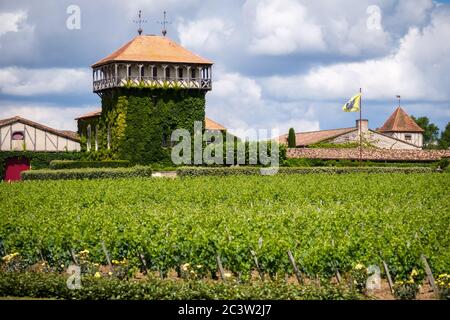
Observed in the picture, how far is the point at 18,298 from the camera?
18.9m

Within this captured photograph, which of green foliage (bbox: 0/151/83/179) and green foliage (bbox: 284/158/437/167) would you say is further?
green foliage (bbox: 284/158/437/167)

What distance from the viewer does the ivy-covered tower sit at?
6194cm

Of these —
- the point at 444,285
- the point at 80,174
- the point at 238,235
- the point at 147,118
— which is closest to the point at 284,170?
the point at 147,118

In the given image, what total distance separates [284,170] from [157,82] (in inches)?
477

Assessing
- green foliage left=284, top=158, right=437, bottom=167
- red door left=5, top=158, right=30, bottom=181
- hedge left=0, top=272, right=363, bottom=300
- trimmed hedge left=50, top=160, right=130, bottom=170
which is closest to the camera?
hedge left=0, top=272, right=363, bottom=300

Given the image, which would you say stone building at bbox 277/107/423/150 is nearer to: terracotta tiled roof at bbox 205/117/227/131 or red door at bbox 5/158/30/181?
terracotta tiled roof at bbox 205/117/227/131

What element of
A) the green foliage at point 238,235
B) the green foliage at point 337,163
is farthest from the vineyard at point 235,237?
the green foliage at point 337,163

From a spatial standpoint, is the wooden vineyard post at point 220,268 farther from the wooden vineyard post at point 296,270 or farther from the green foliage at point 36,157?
the green foliage at point 36,157

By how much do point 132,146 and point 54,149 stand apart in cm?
716

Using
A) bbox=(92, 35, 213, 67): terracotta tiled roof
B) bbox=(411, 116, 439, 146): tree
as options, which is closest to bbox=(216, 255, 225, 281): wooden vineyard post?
bbox=(92, 35, 213, 67): terracotta tiled roof

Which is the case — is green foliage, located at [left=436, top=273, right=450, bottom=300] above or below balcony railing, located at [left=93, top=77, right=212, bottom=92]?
below

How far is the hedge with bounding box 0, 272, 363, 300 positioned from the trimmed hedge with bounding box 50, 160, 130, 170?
1527 inches

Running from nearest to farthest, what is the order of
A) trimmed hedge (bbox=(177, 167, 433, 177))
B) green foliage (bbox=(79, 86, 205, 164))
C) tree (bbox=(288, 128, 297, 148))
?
1. trimmed hedge (bbox=(177, 167, 433, 177))
2. green foliage (bbox=(79, 86, 205, 164))
3. tree (bbox=(288, 128, 297, 148))

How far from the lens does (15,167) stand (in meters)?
62.5
